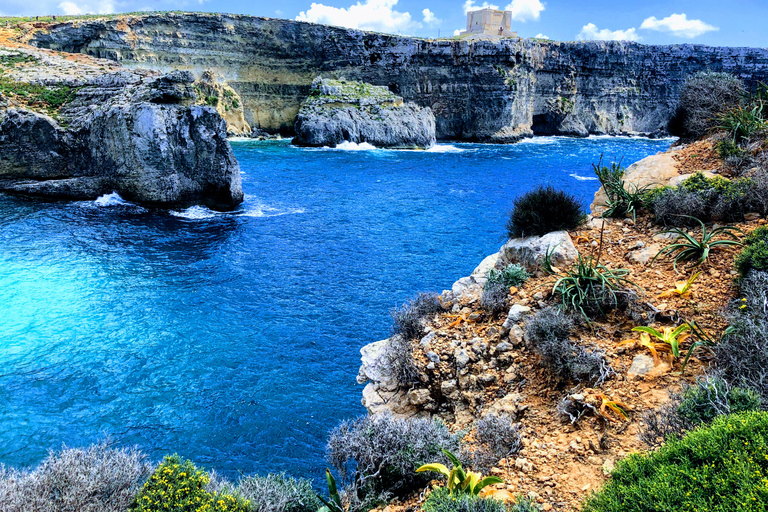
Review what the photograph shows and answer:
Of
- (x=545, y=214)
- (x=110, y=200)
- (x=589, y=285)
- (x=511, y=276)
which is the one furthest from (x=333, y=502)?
(x=110, y=200)

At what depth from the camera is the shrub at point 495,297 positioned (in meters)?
8.73

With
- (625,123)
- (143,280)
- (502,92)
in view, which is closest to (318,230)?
(143,280)

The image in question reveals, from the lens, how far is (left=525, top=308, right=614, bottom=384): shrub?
20.9ft

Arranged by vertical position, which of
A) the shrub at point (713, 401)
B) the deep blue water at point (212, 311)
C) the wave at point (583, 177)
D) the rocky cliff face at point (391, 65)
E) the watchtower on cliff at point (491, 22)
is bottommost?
the deep blue water at point (212, 311)

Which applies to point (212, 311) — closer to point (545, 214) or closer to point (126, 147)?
point (545, 214)

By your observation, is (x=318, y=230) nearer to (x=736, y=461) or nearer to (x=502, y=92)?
(x=736, y=461)

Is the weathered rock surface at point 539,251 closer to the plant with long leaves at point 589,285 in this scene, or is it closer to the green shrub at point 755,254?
the plant with long leaves at point 589,285

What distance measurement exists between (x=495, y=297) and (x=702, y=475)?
5390 millimetres

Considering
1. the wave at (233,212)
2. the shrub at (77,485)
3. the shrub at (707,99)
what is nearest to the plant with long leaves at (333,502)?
the shrub at (77,485)

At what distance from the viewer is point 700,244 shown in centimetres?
762

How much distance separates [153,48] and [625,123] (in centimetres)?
7668

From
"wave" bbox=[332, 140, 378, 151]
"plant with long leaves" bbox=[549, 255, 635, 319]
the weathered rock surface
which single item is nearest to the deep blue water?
the weathered rock surface

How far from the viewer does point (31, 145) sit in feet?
80.9

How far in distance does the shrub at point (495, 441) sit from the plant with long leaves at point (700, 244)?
4248 millimetres
